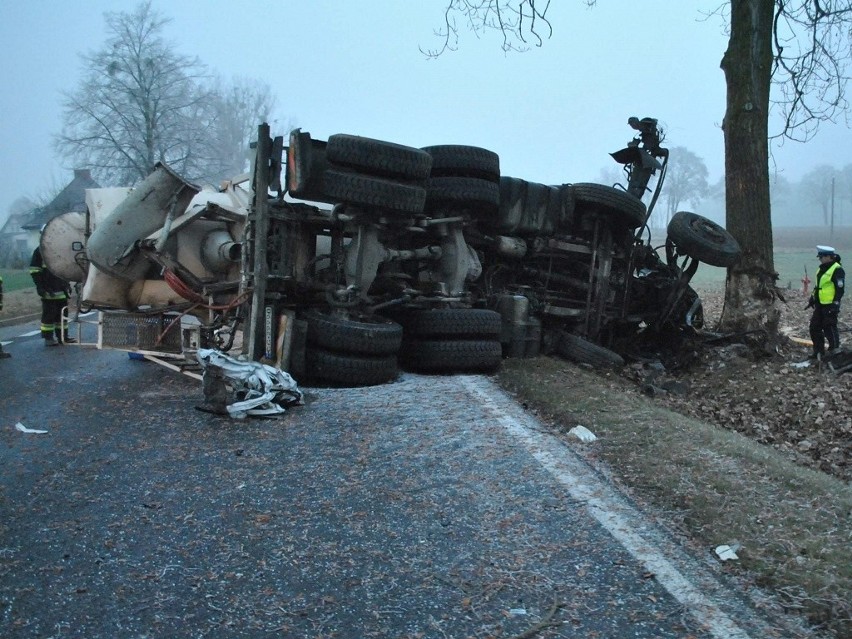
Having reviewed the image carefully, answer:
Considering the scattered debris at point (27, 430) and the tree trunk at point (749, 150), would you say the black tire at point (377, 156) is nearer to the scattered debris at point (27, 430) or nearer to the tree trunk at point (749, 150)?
the scattered debris at point (27, 430)

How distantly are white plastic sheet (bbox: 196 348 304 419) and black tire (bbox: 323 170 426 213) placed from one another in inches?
65.3

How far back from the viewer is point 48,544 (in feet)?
10.8

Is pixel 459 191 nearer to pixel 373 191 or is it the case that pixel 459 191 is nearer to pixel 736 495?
pixel 373 191

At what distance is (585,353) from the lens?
8.51 m

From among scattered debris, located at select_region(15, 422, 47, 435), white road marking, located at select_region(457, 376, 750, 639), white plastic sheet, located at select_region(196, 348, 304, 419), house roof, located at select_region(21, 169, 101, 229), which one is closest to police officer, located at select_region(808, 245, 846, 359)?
white road marking, located at select_region(457, 376, 750, 639)

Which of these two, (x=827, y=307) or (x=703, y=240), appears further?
(x=827, y=307)

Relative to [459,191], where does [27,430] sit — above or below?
below

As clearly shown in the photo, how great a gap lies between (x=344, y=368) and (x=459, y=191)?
7.54ft

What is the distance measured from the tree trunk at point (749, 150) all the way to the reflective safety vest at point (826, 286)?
530 millimetres

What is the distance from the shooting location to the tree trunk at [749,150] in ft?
32.3

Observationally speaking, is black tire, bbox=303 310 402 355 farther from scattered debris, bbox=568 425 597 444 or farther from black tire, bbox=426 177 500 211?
scattered debris, bbox=568 425 597 444

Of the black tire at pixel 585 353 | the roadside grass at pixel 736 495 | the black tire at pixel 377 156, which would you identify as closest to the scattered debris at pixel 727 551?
the roadside grass at pixel 736 495

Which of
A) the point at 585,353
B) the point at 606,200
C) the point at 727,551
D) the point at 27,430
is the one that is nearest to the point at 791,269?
the point at 606,200

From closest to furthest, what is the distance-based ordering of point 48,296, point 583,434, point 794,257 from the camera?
point 583,434
point 48,296
point 794,257
